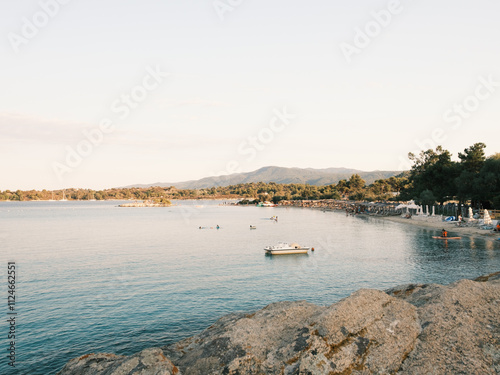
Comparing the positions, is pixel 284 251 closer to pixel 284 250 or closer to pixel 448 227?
pixel 284 250

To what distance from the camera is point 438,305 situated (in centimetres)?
962

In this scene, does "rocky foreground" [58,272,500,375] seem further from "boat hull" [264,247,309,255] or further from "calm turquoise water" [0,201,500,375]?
"boat hull" [264,247,309,255]

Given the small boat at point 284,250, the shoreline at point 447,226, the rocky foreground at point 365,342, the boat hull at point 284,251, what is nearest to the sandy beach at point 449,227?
the shoreline at point 447,226

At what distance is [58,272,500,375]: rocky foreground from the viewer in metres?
7.93

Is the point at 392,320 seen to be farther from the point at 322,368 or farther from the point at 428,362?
the point at 322,368

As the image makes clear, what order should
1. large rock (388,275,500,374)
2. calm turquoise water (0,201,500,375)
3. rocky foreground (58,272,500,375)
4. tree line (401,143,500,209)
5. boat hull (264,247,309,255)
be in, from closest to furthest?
large rock (388,275,500,374) → rocky foreground (58,272,500,375) → calm turquoise water (0,201,500,375) → boat hull (264,247,309,255) → tree line (401,143,500,209)

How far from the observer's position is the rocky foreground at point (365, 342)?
26.0 ft

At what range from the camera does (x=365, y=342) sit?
8438mm

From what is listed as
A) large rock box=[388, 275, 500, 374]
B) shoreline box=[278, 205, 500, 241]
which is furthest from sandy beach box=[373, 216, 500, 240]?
large rock box=[388, 275, 500, 374]

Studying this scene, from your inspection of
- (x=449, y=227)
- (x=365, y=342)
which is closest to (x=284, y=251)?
(x=449, y=227)

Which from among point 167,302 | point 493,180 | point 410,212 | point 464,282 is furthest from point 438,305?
point 410,212

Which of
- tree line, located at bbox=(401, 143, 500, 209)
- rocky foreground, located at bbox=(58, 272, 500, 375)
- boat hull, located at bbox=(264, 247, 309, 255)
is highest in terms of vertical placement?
tree line, located at bbox=(401, 143, 500, 209)

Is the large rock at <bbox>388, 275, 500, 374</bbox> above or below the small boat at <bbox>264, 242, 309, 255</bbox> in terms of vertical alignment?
above

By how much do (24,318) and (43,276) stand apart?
44.5 ft
